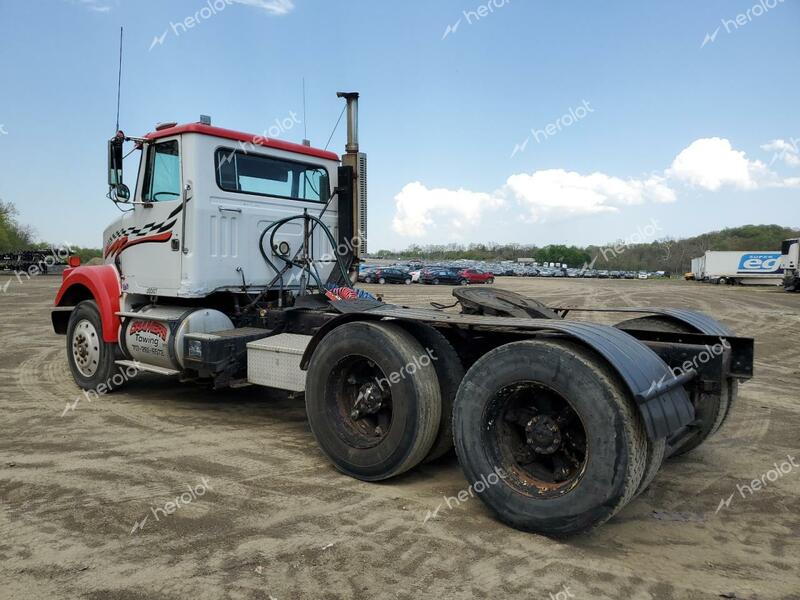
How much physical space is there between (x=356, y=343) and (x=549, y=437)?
155 cm

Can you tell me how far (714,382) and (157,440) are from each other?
14.7ft

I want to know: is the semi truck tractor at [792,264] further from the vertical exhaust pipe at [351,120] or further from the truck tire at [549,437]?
the truck tire at [549,437]

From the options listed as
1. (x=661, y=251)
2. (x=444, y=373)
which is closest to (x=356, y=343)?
(x=444, y=373)

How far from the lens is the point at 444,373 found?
4277 millimetres

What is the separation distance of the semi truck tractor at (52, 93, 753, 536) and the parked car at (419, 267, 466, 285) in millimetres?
39681

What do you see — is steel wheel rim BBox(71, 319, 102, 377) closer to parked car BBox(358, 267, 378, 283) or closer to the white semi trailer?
parked car BBox(358, 267, 378, 283)

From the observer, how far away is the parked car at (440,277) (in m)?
47.2

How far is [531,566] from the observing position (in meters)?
3.24

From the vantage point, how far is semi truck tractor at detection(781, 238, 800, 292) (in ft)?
116

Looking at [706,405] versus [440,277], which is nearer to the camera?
[706,405]

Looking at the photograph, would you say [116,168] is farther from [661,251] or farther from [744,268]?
[661,251]

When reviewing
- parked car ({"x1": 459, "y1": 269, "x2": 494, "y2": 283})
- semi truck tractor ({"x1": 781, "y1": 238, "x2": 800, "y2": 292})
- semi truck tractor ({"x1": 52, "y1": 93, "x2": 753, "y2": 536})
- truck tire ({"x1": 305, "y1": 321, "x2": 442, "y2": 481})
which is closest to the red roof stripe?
semi truck tractor ({"x1": 52, "y1": 93, "x2": 753, "y2": 536})

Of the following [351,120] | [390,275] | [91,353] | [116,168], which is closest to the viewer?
[116,168]

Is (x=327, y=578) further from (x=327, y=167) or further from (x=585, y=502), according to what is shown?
(x=327, y=167)
